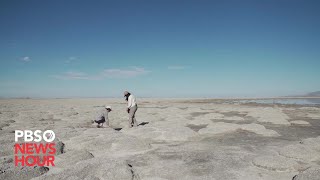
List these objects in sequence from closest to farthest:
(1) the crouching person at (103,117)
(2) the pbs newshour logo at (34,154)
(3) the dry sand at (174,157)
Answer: (3) the dry sand at (174,157) → (2) the pbs newshour logo at (34,154) → (1) the crouching person at (103,117)

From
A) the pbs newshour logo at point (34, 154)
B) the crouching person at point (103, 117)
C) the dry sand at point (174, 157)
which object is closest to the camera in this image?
the dry sand at point (174, 157)

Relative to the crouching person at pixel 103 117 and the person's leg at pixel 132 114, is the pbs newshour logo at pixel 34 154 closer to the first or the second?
the crouching person at pixel 103 117

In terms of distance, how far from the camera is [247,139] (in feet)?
33.9

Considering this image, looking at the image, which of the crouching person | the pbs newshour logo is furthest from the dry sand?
the crouching person

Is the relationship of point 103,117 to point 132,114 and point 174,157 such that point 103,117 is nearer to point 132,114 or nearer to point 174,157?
point 132,114

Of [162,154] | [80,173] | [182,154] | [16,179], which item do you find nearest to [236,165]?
[182,154]

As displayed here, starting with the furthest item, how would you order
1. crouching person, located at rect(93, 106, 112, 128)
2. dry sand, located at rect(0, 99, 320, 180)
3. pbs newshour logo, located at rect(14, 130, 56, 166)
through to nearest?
crouching person, located at rect(93, 106, 112, 128) → pbs newshour logo, located at rect(14, 130, 56, 166) → dry sand, located at rect(0, 99, 320, 180)

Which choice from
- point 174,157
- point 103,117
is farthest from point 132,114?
point 174,157

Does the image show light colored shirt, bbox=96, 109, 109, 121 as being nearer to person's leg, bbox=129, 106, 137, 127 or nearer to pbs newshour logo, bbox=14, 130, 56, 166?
person's leg, bbox=129, 106, 137, 127

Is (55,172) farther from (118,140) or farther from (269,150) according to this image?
(269,150)

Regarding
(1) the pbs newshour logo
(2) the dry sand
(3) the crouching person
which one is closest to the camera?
(2) the dry sand

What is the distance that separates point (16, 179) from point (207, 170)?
4.33 metres

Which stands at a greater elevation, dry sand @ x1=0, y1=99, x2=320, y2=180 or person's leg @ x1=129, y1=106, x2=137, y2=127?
person's leg @ x1=129, y1=106, x2=137, y2=127

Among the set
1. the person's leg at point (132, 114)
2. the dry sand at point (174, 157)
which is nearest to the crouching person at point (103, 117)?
the person's leg at point (132, 114)
